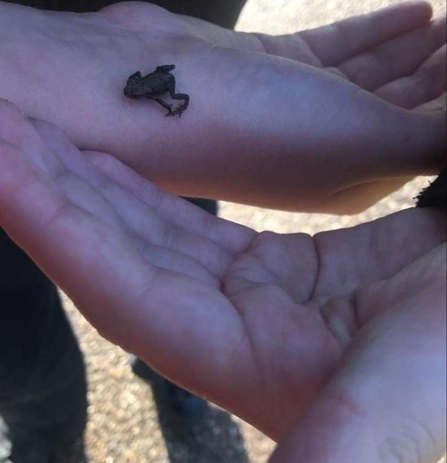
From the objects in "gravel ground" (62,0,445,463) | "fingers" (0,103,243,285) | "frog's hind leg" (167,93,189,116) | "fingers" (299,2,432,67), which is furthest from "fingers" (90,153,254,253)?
"gravel ground" (62,0,445,463)

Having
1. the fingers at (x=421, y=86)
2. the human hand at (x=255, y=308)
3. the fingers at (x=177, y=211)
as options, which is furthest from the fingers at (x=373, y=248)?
the fingers at (x=421, y=86)

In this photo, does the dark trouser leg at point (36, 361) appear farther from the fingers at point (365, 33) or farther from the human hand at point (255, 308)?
the fingers at point (365, 33)

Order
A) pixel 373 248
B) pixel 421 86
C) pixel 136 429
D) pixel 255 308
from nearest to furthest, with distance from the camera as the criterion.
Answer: pixel 255 308 → pixel 373 248 → pixel 421 86 → pixel 136 429

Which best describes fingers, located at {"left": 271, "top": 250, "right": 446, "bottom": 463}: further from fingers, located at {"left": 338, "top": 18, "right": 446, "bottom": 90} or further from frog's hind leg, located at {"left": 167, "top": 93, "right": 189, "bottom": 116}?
fingers, located at {"left": 338, "top": 18, "right": 446, "bottom": 90}

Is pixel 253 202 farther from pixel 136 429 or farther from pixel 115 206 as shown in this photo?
pixel 136 429

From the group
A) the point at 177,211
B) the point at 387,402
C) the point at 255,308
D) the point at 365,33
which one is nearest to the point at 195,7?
the point at 365,33

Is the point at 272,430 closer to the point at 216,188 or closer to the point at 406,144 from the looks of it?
the point at 216,188

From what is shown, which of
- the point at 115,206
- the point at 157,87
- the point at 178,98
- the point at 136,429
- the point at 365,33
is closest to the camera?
the point at 115,206
